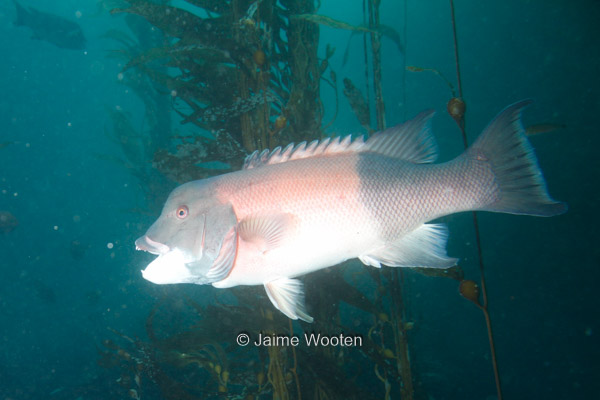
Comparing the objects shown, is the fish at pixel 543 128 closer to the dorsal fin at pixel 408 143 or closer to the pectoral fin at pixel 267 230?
the dorsal fin at pixel 408 143

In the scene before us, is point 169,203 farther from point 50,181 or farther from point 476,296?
point 50,181

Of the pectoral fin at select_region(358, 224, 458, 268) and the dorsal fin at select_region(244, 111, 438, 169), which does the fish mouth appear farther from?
the pectoral fin at select_region(358, 224, 458, 268)

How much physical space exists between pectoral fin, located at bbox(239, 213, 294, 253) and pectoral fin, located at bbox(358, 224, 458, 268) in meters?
0.59

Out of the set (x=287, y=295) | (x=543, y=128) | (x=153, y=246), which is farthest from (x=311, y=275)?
(x=543, y=128)

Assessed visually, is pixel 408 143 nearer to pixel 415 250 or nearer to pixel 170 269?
pixel 415 250

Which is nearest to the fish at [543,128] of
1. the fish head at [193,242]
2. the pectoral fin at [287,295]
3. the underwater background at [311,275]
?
the underwater background at [311,275]

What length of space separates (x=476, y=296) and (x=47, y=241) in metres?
72.0

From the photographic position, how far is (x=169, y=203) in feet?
6.14

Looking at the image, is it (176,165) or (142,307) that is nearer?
(176,165)

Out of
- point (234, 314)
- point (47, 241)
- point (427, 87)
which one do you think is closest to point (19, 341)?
point (234, 314)

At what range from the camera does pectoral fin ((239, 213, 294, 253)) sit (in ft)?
5.76

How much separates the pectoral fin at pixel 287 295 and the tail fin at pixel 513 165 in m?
1.38

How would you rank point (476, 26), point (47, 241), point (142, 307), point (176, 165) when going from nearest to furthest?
1. point (176, 165)
2. point (142, 307)
3. point (476, 26)
4. point (47, 241)

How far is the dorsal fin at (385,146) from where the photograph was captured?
6.41ft
